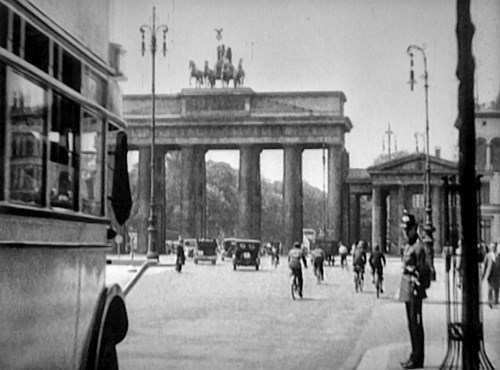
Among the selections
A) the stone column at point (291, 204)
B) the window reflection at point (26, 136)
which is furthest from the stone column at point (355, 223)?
the window reflection at point (26, 136)

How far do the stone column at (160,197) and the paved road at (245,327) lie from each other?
0.81 ft

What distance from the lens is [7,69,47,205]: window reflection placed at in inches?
102

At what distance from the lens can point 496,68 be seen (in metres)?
4.22

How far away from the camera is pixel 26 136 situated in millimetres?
2691

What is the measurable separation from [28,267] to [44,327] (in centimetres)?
28

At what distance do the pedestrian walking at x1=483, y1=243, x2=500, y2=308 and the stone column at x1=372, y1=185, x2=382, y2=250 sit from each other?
943 mm

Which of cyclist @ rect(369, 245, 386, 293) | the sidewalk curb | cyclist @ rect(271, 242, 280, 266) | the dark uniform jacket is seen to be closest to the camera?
the sidewalk curb

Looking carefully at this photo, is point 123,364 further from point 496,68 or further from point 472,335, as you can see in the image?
point 496,68

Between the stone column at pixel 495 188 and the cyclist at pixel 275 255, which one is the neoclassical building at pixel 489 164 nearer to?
the stone column at pixel 495 188

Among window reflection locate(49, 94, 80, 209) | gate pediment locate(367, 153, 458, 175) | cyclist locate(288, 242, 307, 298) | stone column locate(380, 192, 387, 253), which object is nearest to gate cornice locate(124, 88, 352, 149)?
gate pediment locate(367, 153, 458, 175)

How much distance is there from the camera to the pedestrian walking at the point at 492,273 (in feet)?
13.4

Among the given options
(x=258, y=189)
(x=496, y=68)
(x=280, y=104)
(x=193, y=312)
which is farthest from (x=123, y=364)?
(x=258, y=189)

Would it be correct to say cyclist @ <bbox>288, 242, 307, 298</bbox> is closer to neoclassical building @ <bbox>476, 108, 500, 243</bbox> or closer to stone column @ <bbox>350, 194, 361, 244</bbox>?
stone column @ <bbox>350, 194, 361, 244</bbox>

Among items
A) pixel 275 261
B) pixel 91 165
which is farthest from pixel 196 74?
pixel 275 261
